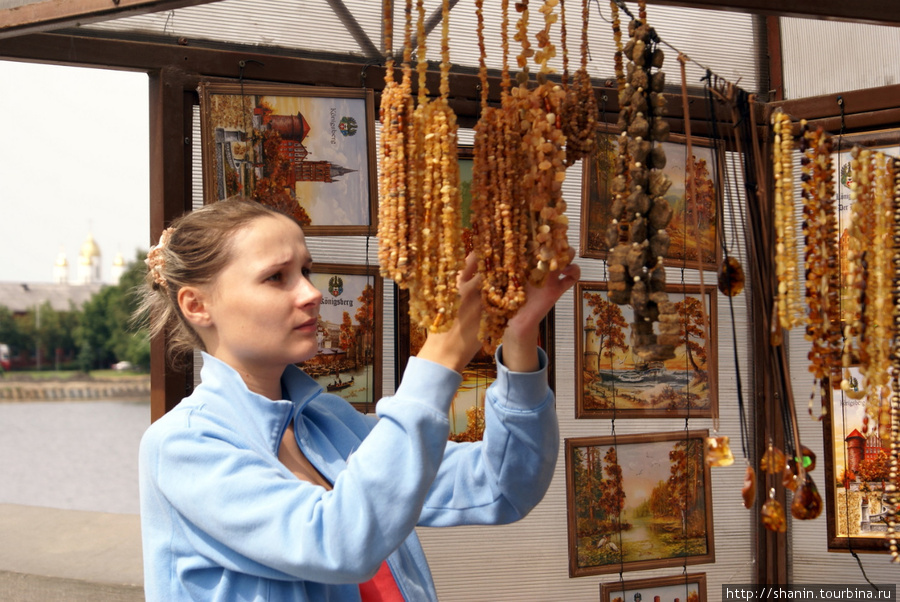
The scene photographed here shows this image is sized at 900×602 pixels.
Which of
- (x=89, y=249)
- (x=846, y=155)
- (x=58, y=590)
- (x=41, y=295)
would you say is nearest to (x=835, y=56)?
(x=846, y=155)

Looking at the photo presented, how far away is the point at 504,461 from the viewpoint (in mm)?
1294

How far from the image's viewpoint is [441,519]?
1390 millimetres

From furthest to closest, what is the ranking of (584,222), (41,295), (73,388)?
1. (41,295)
2. (73,388)
3. (584,222)

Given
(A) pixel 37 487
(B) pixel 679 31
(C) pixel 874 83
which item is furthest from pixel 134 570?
(A) pixel 37 487

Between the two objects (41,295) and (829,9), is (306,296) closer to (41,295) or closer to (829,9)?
(829,9)

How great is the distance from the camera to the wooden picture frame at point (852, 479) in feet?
7.03

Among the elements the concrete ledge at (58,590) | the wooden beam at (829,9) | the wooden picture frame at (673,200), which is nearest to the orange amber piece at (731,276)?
the wooden beam at (829,9)

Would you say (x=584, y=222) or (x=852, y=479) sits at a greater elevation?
(x=584, y=222)

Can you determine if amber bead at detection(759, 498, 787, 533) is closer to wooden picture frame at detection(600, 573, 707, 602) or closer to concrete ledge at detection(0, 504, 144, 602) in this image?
wooden picture frame at detection(600, 573, 707, 602)

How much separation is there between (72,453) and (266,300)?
19732 mm

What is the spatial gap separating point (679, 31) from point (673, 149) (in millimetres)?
328

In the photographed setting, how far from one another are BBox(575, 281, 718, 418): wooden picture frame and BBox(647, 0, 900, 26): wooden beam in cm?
100

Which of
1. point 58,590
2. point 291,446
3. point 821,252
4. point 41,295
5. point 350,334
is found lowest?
point 58,590

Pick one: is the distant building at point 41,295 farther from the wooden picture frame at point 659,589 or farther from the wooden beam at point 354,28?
the wooden picture frame at point 659,589
